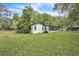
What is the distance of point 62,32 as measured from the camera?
2340mm

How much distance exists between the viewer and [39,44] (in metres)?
2.31

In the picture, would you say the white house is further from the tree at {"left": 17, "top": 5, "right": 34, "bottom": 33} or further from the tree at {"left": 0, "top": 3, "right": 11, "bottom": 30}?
the tree at {"left": 0, "top": 3, "right": 11, "bottom": 30}

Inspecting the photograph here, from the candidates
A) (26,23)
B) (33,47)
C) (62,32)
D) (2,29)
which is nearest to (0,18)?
(2,29)

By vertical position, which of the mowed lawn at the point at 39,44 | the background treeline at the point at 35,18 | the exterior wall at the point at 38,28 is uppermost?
the background treeline at the point at 35,18

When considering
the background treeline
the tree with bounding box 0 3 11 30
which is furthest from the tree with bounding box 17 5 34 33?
the tree with bounding box 0 3 11 30

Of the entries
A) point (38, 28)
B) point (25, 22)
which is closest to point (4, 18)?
point (25, 22)

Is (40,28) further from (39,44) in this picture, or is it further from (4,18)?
(4,18)

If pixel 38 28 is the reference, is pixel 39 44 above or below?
below

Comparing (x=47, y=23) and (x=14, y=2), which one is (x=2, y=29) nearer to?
(x=14, y=2)

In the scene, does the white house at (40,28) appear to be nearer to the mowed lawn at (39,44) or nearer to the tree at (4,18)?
the mowed lawn at (39,44)

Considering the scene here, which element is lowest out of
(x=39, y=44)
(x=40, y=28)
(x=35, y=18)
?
(x=39, y=44)

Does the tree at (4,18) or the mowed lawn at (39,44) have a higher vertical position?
the tree at (4,18)

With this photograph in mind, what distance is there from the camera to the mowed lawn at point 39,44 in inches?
89.9

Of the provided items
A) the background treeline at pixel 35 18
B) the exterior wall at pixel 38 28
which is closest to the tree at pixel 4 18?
the background treeline at pixel 35 18
